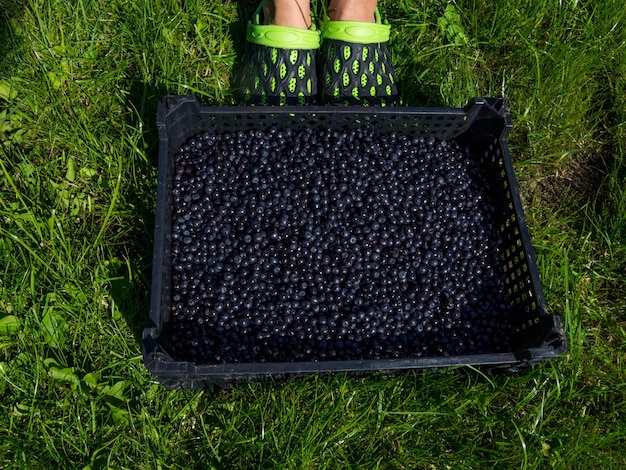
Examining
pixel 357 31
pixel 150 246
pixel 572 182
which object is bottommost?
pixel 150 246

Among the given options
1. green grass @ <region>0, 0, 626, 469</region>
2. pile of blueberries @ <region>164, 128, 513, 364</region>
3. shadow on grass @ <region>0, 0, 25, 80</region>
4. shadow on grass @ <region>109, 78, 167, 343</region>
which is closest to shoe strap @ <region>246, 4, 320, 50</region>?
green grass @ <region>0, 0, 626, 469</region>

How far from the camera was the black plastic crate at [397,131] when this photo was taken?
1.79 metres

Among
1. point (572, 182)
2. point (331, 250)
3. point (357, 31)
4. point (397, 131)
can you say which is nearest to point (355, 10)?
point (357, 31)

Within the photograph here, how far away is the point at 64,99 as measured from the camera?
247 cm

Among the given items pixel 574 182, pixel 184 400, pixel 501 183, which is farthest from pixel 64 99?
pixel 574 182

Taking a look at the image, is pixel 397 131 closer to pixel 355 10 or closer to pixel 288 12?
pixel 355 10

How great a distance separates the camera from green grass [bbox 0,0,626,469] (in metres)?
1.99

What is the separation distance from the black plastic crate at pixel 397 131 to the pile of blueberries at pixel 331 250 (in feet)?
0.16

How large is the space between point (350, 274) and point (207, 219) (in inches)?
23.8

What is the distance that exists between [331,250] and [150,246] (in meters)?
0.76

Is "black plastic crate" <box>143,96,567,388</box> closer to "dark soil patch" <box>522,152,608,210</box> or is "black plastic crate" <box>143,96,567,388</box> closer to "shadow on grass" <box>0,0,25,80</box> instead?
"dark soil patch" <box>522,152,608,210</box>

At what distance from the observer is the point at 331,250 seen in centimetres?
217

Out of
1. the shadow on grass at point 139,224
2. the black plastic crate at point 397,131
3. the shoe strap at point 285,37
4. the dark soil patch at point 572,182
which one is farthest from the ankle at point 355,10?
the dark soil patch at point 572,182

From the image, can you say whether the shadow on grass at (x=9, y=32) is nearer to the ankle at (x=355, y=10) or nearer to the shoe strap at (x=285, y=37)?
the shoe strap at (x=285, y=37)
